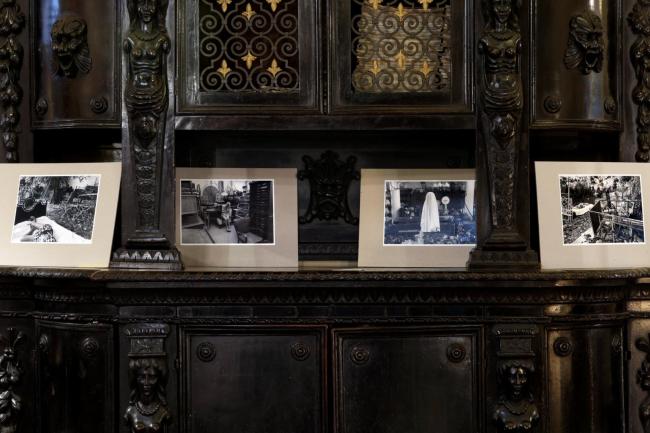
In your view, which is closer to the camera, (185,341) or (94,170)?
(185,341)

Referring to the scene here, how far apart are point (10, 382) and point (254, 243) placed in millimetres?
1074

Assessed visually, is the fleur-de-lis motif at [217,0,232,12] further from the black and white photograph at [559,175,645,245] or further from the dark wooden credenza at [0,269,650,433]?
the black and white photograph at [559,175,645,245]

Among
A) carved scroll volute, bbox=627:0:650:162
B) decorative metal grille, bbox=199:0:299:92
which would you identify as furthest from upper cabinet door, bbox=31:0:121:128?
carved scroll volute, bbox=627:0:650:162

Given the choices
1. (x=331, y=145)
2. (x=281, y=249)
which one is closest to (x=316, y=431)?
(x=281, y=249)

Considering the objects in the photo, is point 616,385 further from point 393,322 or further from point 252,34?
point 252,34

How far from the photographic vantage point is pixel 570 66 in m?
3.71

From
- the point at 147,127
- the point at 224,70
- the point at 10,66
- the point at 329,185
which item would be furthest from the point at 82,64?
the point at 329,185

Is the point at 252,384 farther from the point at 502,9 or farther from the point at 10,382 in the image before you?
the point at 502,9

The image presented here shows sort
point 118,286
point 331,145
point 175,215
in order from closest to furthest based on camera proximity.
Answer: point 118,286 → point 175,215 → point 331,145

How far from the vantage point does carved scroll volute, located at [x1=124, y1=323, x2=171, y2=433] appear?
11.3ft

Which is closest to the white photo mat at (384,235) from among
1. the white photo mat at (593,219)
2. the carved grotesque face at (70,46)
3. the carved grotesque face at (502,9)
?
the white photo mat at (593,219)

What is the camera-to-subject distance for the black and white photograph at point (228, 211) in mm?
3825

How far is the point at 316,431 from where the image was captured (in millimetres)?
3508

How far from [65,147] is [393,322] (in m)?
1.66
